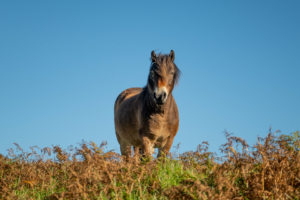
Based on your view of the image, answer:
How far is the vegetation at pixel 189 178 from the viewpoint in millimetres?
3197

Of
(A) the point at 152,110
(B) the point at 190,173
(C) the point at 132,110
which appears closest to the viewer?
(B) the point at 190,173

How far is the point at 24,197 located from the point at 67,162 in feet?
4.49

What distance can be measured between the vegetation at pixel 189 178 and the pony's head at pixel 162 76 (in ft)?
5.27

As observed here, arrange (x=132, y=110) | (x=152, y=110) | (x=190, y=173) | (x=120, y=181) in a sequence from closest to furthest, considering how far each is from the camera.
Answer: (x=120, y=181), (x=190, y=173), (x=152, y=110), (x=132, y=110)

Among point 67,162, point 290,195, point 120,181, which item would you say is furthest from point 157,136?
point 290,195

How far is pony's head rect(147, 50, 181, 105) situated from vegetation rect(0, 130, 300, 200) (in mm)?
1606

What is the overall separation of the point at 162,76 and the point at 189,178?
3.15 meters

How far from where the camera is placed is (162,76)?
240 inches

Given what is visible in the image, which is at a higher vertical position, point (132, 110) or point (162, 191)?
point (132, 110)

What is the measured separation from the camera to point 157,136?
22.0 ft

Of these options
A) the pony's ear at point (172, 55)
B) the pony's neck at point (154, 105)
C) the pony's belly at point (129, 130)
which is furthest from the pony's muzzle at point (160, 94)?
the pony's belly at point (129, 130)

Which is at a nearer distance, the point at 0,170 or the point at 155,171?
the point at 155,171

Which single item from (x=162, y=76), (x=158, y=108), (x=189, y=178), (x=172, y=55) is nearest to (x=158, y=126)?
(x=158, y=108)

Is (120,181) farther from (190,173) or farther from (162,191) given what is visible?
(190,173)
